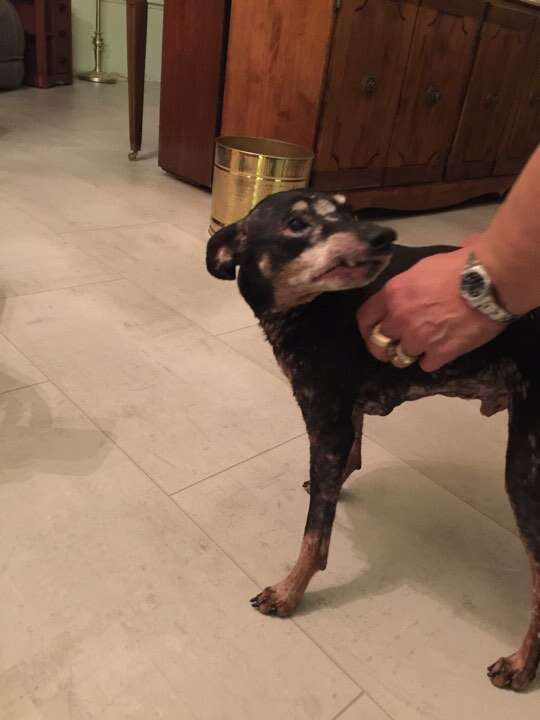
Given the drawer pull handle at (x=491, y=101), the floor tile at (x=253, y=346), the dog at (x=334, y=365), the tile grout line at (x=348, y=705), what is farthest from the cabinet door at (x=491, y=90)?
the tile grout line at (x=348, y=705)

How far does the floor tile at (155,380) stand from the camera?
1.55 m

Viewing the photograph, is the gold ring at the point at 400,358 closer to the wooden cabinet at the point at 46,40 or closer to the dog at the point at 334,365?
the dog at the point at 334,365

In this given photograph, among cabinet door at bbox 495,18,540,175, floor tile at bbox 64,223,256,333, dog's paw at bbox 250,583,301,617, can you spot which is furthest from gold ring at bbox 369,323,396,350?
cabinet door at bbox 495,18,540,175

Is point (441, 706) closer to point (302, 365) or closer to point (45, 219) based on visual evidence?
point (302, 365)

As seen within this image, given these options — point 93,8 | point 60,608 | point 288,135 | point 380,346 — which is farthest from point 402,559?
point 93,8

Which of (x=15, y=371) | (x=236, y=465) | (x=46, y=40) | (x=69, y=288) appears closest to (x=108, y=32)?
(x=46, y=40)

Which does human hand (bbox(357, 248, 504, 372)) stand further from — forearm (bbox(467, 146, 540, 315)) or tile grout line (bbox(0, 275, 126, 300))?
tile grout line (bbox(0, 275, 126, 300))

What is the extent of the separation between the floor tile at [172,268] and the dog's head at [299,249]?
1049mm

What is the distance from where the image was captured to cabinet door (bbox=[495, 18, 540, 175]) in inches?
152

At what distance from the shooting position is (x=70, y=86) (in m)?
6.41

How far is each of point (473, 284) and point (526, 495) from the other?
42cm

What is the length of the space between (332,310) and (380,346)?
151 mm

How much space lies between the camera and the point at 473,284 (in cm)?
83

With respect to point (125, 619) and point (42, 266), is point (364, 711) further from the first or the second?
point (42, 266)
